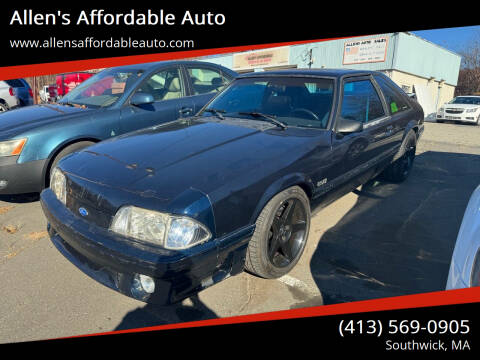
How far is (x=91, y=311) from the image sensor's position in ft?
6.91

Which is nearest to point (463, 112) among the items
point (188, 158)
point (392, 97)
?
point (392, 97)

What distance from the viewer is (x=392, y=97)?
157 inches

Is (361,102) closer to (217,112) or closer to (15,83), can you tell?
(217,112)

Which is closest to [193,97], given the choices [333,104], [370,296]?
[333,104]

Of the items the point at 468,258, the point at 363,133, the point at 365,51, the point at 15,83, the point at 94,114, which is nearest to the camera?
the point at 468,258

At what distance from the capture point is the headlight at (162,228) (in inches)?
68.6

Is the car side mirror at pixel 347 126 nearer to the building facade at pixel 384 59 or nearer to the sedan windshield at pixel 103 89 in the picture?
the sedan windshield at pixel 103 89

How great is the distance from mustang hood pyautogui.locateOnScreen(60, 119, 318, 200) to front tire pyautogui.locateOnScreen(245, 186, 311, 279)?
0.83 feet

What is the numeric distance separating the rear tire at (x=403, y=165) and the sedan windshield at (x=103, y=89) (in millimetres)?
3577

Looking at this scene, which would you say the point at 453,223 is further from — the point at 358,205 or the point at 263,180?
the point at 263,180

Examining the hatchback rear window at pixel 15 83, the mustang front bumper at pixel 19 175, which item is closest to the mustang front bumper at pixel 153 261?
the mustang front bumper at pixel 19 175

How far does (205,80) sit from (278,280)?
138 inches

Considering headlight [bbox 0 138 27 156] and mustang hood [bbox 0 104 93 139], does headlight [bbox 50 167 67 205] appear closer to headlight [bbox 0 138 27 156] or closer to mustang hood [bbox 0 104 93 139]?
headlight [bbox 0 138 27 156]

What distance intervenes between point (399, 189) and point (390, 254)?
1914 millimetres
